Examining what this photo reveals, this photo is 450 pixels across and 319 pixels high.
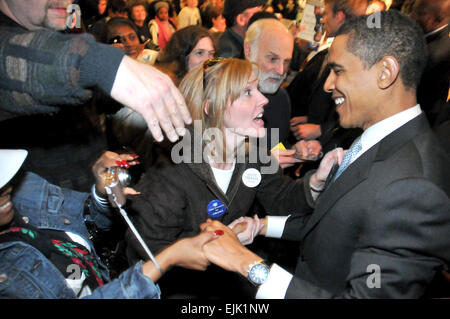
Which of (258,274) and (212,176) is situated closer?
(258,274)

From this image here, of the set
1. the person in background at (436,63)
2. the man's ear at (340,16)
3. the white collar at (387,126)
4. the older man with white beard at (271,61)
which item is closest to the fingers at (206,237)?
the white collar at (387,126)

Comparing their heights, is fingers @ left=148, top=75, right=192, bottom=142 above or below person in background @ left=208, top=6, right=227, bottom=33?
below

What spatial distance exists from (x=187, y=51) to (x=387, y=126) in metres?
2.49

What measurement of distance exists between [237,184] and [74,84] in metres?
1.61

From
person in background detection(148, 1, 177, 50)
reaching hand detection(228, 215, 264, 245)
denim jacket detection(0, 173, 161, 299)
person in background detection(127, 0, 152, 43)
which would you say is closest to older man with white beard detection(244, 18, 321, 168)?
reaching hand detection(228, 215, 264, 245)

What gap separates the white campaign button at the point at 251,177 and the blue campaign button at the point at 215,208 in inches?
12.8

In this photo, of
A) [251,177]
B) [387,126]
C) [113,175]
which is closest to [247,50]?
[251,177]

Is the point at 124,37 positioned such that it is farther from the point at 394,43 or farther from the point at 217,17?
the point at 217,17

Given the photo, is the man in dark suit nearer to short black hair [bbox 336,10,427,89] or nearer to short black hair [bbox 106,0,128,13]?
short black hair [bbox 336,10,427,89]

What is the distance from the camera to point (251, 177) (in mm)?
2477

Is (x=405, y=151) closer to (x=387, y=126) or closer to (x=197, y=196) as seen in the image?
(x=387, y=126)

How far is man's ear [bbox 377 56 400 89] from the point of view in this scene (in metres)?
1.70

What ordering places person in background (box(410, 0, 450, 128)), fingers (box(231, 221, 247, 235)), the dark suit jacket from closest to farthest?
the dark suit jacket < fingers (box(231, 221, 247, 235)) < person in background (box(410, 0, 450, 128))

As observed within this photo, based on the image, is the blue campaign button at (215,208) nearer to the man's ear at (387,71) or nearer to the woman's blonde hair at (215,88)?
the woman's blonde hair at (215,88)
